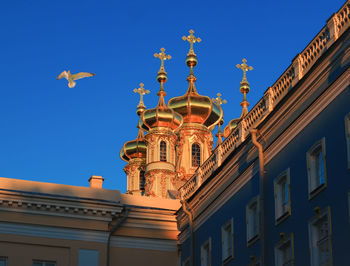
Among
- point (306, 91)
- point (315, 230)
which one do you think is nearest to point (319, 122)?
point (306, 91)

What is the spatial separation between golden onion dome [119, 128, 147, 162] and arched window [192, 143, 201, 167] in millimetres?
5314

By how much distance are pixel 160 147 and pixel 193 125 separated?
10.0ft

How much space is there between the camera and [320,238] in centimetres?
2209

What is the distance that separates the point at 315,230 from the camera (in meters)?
22.3

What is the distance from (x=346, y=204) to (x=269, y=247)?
178 inches

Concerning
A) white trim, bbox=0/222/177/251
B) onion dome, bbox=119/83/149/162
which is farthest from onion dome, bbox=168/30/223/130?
white trim, bbox=0/222/177/251

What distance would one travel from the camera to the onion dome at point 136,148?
208ft

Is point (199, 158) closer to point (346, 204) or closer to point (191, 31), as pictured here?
point (191, 31)

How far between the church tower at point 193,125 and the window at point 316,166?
3477 cm

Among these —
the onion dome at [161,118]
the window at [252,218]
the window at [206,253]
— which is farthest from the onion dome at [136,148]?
the window at [252,218]

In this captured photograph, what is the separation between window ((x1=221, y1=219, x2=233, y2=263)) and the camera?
91.6 feet


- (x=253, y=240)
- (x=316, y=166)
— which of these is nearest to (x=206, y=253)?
(x=253, y=240)

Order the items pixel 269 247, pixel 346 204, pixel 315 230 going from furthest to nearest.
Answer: pixel 269 247 → pixel 315 230 → pixel 346 204

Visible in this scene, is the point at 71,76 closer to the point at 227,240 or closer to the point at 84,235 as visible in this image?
the point at 84,235
